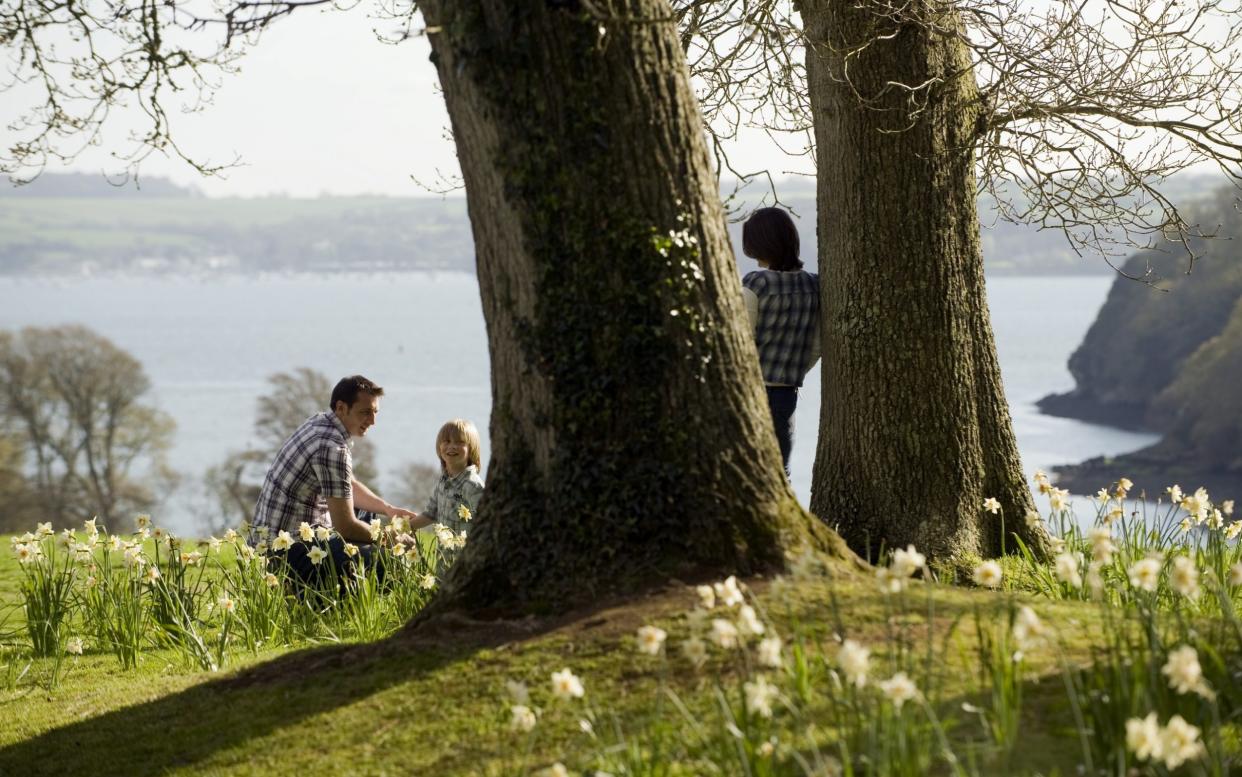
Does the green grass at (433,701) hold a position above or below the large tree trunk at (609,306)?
below

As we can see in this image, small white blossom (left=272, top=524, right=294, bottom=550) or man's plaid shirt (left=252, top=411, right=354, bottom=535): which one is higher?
man's plaid shirt (left=252, top=411, right=354, bottom=535)

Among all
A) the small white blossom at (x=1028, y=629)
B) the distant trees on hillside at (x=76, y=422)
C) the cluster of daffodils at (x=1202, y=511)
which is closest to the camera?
the small white blossom at (x=1028, y=629)

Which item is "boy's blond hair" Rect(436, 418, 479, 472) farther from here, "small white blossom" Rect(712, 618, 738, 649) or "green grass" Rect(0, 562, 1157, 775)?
"small white blossom" Rect(712, 618, 738, 649)

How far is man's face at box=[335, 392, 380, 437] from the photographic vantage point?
7.32 meters

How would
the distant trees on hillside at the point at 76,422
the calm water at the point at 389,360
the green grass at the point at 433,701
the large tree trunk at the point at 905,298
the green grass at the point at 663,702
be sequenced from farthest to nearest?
the calm water at the point at 389,360, the distant trees on hillside at the point at 76,422, the large tree trunk at the point at 905,298, the green grass at the point at 433,701, the green grass at the point at 663,702

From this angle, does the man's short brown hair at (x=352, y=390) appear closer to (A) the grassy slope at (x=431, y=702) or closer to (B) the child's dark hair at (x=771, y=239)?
(B) the child's dark hair at (x=771, y=239)

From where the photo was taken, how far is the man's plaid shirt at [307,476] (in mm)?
7219

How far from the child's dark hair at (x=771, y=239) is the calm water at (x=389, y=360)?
3655cm

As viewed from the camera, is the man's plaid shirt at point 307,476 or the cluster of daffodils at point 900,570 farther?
the man's plaid shirt at point 307,476

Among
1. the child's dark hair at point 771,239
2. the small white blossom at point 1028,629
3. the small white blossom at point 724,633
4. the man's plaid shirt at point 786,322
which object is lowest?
the small white blossom at point 724,633

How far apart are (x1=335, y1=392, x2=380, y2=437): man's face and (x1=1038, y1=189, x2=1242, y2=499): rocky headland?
3828 centimetres

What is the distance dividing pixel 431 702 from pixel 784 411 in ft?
10.3

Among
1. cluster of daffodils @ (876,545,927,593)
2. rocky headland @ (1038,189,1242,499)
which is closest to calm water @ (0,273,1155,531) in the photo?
rocky headland @ (1038,189,1242,499)

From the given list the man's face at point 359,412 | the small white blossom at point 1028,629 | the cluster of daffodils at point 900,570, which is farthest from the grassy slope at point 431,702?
the man's face at point 359,412
